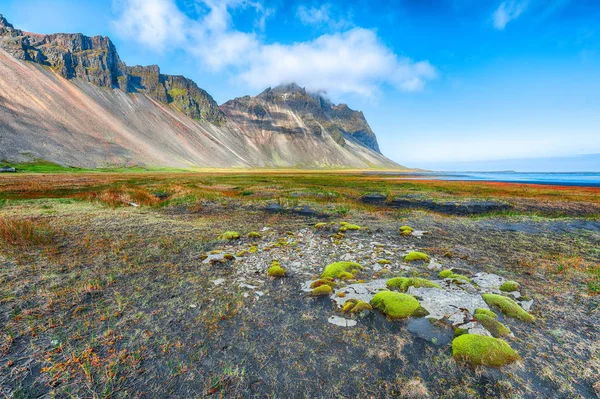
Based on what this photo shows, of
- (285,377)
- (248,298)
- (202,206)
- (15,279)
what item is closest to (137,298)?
(248,298)

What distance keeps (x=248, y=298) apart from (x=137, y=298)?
3.70 metres

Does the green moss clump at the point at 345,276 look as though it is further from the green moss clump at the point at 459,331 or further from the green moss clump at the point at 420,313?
the green moss clump at the point at 459,331

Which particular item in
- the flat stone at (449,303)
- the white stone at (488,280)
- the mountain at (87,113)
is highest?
the mountain at (87,113)

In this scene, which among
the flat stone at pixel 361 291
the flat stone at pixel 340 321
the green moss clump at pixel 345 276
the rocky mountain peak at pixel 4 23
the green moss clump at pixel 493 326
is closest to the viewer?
the green moss clump at pixel 493 326

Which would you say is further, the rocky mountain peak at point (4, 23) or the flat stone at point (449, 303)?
the rocky mountain peak at point (4, 23)

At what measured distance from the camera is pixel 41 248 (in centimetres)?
1262

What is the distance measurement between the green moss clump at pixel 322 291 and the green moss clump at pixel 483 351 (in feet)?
13.1

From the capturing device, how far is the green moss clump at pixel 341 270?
1048cm

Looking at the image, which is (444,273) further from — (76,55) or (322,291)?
(76,55)

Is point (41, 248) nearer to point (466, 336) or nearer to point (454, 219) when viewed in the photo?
point (466, 336)

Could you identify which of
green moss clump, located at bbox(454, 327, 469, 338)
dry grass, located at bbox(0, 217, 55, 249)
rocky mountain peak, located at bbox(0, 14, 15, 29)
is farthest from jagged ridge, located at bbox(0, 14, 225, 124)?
green moss clump, located at bbox(454, 327, 469, 338)

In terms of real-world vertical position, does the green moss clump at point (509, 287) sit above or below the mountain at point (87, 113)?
below

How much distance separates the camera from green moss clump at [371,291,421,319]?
779 cm

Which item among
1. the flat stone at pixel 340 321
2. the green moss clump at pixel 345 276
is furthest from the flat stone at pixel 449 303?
the flat stone at pixel 340 321
